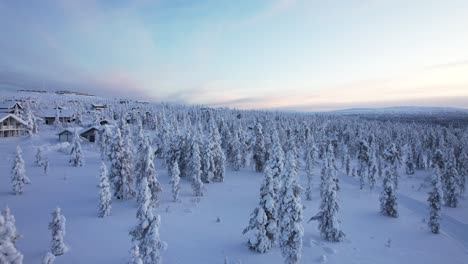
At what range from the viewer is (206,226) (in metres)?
29.6

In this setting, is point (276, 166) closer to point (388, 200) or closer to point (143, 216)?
point (143, 216)

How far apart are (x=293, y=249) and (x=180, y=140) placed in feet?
119

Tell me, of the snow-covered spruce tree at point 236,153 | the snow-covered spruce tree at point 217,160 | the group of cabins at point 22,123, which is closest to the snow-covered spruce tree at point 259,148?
the snow-covered spruce tree at point 236,153

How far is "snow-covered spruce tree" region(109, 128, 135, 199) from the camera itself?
3516 centimetres

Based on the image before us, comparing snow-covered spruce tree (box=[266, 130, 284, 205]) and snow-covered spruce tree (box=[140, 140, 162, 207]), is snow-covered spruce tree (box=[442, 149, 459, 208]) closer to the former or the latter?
snow-covered spruce tree (box=[266, 130, 284, 205])

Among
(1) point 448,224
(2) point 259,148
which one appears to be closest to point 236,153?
(2) point 259,148

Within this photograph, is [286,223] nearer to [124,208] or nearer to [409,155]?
[124,208]

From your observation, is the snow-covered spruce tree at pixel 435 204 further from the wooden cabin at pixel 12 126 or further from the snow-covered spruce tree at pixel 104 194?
the wooden cabin at pixel 12 126

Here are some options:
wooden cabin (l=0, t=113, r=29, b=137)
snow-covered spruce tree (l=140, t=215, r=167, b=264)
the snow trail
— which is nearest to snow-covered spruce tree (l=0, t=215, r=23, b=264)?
snow-covered spruce tree (l=140, t=215, r=167, b=264)

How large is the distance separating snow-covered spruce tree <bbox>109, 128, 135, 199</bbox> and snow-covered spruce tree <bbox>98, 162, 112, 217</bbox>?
6034 millimetres

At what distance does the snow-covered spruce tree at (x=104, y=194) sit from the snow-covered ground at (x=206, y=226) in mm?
1042

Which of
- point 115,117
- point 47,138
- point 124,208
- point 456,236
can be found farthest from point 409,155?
point 115,117

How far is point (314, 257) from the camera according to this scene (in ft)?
77.0

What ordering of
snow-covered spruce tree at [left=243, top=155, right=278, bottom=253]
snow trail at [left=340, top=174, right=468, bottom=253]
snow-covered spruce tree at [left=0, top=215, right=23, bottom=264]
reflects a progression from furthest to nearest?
snow trail at [left=340, top=174, right=468, bottom=253] < snow-covered spruce tree at [left=243, top=155, right=278, bottom=253] < snow-covered spruce tree at [left=0, top=215, right=23, bottom=264]
